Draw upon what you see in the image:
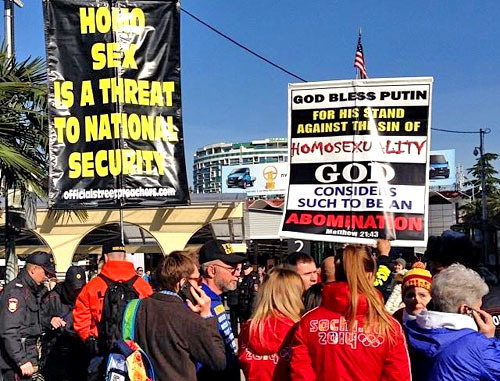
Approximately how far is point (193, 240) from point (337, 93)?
25091 millimetres

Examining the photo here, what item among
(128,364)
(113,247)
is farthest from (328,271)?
(113,247)

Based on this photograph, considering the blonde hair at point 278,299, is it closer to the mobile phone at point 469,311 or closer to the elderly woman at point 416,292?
the elderly woman at point 416,292

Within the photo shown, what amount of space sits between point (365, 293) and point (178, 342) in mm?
1243

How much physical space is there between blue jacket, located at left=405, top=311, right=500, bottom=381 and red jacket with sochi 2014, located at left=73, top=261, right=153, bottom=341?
114 inches

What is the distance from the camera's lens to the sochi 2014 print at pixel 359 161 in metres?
7.10

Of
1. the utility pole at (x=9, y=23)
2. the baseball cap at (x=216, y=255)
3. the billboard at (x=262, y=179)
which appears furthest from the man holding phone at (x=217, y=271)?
the billboard at (x=262, y=179)

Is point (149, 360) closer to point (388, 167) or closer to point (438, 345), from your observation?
point (438, 345)

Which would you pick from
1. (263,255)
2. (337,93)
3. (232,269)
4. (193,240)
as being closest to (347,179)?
(337,93)

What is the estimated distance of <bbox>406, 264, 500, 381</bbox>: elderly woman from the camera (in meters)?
3.42

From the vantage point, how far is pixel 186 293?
483 centimetres

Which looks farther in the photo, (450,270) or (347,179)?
(347,179)

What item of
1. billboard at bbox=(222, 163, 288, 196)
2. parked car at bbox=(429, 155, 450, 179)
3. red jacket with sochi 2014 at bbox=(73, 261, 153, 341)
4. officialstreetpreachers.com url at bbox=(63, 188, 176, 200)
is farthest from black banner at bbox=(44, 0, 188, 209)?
parked car at bbox=(429, 155, 450, 179)

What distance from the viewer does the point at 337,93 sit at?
24.7ft

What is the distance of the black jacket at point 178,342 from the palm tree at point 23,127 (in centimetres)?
494
